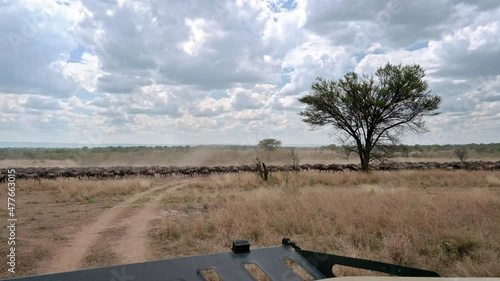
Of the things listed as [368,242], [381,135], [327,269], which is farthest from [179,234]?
[381,135]

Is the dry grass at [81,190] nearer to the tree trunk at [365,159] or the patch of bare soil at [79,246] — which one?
the patch of bare soil at [79,246]

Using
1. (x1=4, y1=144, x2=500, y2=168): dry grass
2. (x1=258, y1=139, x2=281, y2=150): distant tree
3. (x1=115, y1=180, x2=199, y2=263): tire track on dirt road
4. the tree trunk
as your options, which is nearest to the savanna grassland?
(x1=115, y1=180, x2=199, y2=263): tire track on dirt road

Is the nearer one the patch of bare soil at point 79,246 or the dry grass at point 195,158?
the patch of bare soil at point 79,246

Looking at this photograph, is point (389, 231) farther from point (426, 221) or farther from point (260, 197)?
point (260, 197)

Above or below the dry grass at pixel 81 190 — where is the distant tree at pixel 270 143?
above

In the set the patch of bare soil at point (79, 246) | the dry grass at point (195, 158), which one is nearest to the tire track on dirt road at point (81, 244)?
the patch of bare soil at point (79, 246)

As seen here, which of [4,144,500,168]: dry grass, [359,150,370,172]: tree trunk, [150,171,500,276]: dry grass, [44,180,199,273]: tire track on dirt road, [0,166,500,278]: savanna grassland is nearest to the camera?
[150,171,500,276]: dry grass

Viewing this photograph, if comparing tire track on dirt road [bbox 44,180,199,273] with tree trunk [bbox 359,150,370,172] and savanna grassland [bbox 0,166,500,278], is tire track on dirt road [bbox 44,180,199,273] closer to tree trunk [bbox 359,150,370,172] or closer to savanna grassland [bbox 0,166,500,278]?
savanna grassland [bbox 0,166,500,278]

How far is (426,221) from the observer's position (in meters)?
7.75

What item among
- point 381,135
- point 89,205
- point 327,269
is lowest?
point 89,205

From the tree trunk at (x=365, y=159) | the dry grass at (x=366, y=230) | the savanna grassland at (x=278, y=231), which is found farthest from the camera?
the tree trunk at (x=365, y=159)

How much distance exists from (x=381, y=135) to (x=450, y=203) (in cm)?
1467

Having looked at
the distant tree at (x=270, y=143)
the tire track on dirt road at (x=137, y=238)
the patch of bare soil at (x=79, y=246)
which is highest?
the distant tree at (x=270, y=143)

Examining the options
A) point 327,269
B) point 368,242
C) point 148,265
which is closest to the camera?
point 148,265
